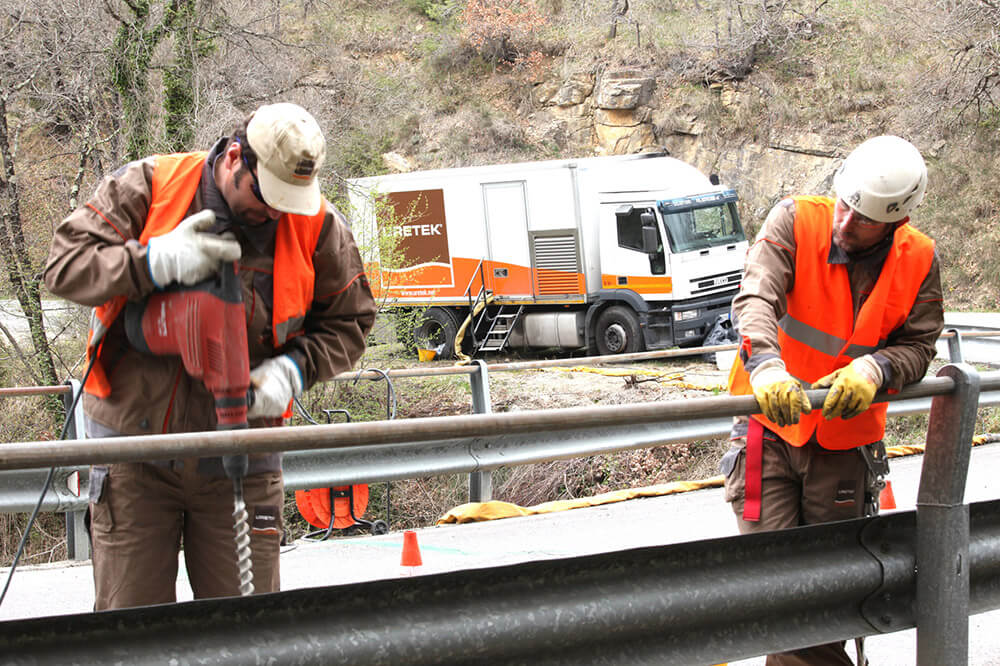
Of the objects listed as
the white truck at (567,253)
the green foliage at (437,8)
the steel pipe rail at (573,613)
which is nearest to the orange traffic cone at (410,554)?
the steel pipe rail at (573,613)

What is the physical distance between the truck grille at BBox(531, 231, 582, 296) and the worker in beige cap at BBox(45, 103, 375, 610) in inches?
637

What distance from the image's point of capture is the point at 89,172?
51.7 feet

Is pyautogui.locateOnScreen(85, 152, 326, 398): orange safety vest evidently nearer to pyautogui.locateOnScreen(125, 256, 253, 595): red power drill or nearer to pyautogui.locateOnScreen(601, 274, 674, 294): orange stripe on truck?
pyautogui.locateOnScreen(125, 256, 253, 595): red power drill

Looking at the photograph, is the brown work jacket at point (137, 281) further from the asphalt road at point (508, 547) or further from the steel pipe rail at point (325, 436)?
the asphalt road at point (508, 547)

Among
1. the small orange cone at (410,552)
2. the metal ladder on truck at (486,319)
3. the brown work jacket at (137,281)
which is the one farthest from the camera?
the metal ladder on truck at (486,319)

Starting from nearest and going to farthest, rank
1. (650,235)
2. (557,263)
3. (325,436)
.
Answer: (325,436) → (650,235) → (557,263)

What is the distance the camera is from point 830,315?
3.30m

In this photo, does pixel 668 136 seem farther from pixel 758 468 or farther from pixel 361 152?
pixel 758 468

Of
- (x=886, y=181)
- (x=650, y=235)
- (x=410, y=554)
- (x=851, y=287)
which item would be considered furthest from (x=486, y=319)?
(x=886, y=181)

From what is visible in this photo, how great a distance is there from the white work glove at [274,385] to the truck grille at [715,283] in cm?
1579

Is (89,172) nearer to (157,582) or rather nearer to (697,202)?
(697,202)

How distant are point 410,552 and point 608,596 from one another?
347 cm

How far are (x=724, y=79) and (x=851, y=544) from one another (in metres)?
29.6

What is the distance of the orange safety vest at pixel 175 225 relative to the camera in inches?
107
